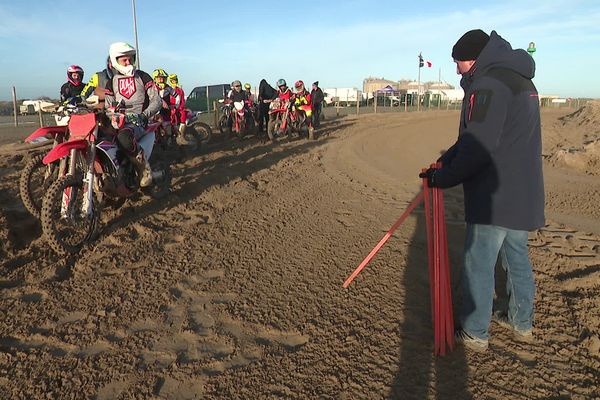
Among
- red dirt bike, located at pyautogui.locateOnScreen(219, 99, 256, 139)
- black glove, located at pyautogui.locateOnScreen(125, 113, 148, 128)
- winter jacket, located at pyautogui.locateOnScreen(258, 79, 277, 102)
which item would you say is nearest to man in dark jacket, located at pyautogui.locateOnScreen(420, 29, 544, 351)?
black glove, located at pyautogui.locateOnScreen(125, 113, 148, 128)

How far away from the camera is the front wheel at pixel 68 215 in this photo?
3770mm

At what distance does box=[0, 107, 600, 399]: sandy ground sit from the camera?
244 centimetres

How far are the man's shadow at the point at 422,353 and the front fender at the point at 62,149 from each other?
3.46 meters

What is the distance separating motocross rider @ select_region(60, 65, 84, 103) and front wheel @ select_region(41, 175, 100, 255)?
4.11 m

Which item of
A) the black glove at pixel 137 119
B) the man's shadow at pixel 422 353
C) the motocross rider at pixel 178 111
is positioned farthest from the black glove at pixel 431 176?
the motocross rider at pixel 178 111

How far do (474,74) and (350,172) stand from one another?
19.6 feet

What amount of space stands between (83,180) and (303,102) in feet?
32.4

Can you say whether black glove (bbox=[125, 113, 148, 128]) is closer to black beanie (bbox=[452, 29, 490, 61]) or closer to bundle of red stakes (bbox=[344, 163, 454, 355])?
bundle of red stakes (bbox=[344, 163, 454, 355])

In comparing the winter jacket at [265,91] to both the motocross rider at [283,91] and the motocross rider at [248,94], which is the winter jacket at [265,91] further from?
the motocross rider at [283,91]

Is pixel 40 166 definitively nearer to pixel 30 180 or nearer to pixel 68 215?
pixel 30 180

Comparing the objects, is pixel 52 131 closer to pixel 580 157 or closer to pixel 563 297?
pixel 563 297

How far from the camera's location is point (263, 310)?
127 inches

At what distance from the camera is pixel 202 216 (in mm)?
5383

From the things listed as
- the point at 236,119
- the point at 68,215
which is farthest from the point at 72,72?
the point at 236,119
